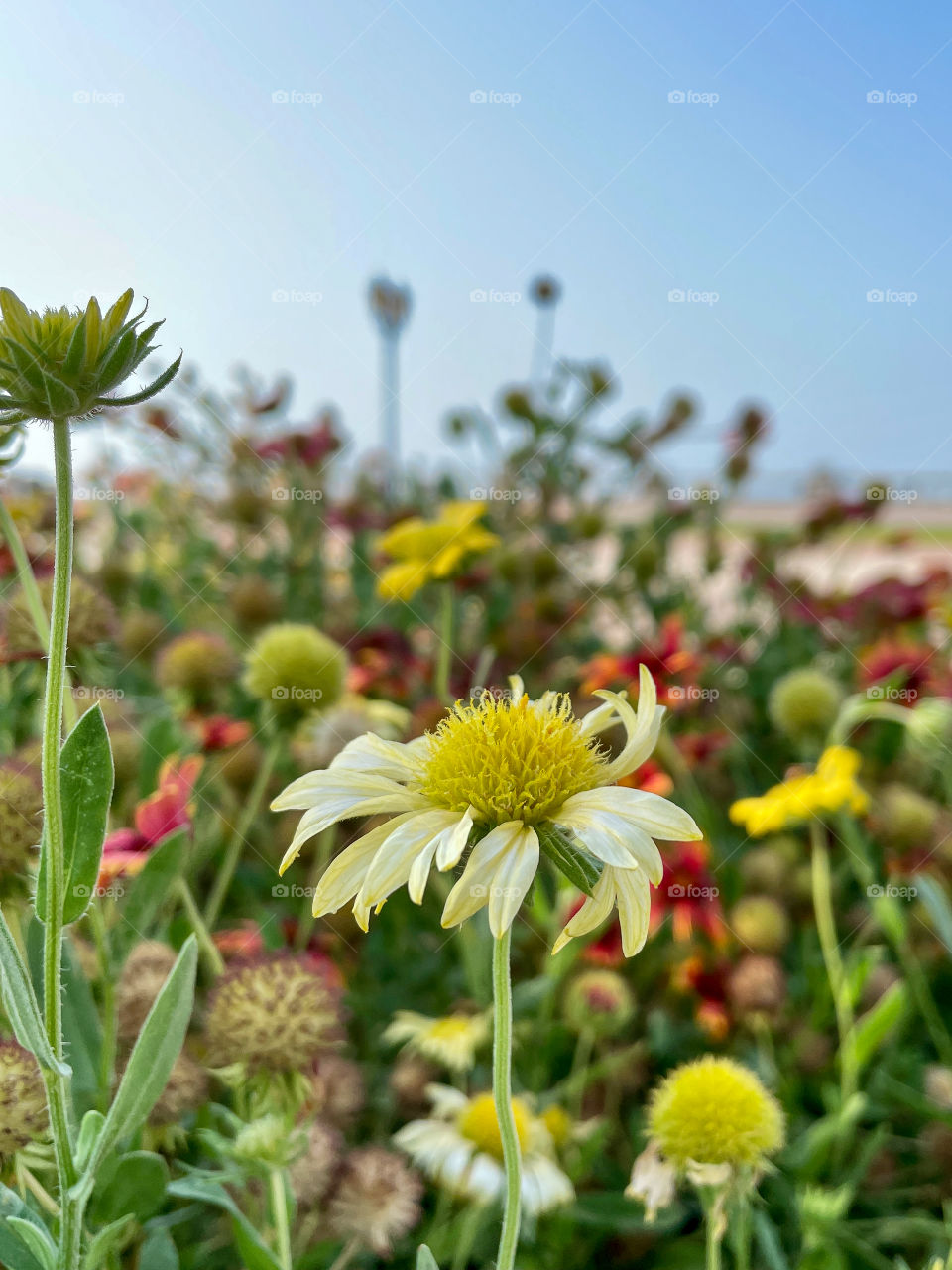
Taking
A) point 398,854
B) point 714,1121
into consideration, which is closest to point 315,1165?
point 714,1121

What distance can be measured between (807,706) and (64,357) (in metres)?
0.94

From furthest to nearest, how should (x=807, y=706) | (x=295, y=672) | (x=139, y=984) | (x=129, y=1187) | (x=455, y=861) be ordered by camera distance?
(x=807, y=706) < (x=295, y=672) < (x=139, y=984) < (x=129, y=1187) < (x=455, y=861)

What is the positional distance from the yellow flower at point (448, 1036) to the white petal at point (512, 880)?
44 centimetres

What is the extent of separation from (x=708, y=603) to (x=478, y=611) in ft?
1.48

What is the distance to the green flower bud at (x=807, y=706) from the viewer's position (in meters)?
1.12

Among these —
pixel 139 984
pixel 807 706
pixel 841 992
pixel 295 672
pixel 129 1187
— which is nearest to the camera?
pixel 129 1187

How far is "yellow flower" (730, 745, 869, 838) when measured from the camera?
0.90 metres

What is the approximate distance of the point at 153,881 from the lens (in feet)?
2.01

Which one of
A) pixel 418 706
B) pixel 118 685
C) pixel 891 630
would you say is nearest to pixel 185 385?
pixel 118 685

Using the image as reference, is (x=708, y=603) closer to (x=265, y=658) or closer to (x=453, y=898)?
(x=265, y=658)

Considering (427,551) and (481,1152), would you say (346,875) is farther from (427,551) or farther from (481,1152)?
(427,551)

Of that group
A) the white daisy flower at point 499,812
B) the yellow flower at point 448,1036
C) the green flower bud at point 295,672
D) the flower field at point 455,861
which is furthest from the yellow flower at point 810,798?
the white daisy flower at point 499,812

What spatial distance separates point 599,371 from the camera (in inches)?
60.1

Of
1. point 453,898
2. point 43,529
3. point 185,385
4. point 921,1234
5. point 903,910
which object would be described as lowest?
point 921,1234
